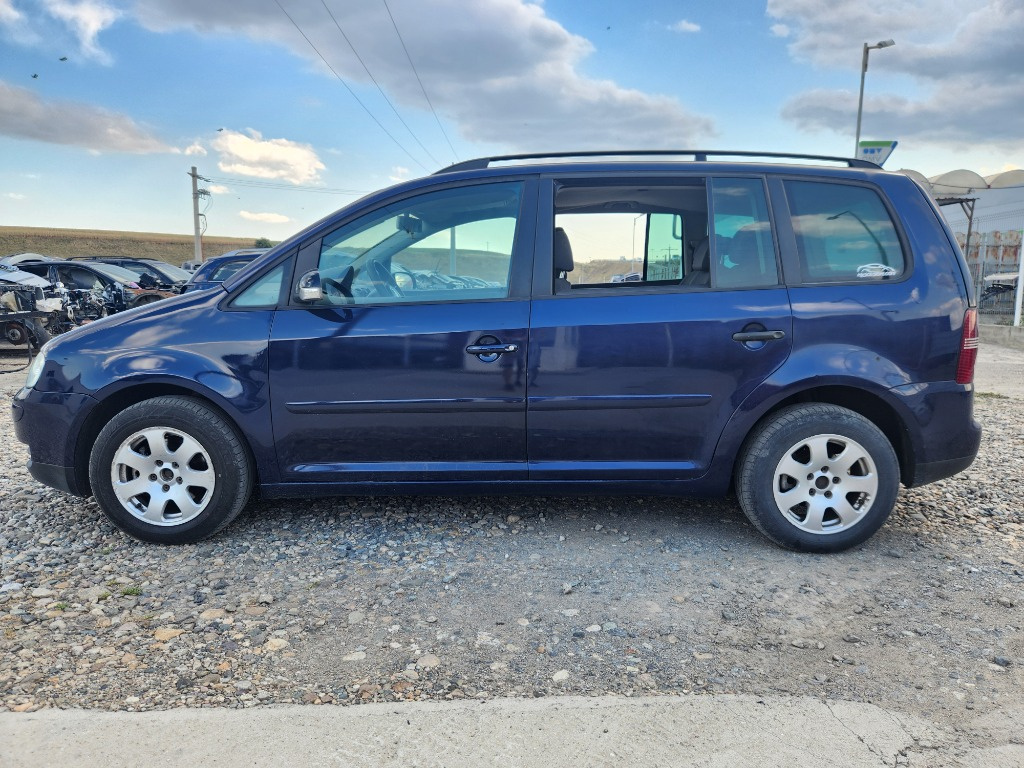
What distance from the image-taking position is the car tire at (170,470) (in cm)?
351

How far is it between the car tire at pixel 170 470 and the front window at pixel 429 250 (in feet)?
2.87

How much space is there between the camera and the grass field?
70.5 meters

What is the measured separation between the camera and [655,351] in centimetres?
344

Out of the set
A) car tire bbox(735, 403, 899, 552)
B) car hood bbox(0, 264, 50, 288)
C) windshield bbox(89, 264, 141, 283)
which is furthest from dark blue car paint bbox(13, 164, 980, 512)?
windshield bbox(89, 264, 141, 283)

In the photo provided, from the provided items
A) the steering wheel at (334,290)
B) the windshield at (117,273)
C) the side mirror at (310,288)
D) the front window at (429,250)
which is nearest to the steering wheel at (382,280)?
the front window at (429,250)

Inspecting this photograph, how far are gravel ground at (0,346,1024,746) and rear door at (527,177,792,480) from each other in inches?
19.1

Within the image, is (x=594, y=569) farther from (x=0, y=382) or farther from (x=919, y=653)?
(x=0, y=382)

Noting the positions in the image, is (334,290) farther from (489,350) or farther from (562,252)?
(562,252)

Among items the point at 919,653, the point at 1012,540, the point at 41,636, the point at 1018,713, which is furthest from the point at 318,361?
the point at 1012,540

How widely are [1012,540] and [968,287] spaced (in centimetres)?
134

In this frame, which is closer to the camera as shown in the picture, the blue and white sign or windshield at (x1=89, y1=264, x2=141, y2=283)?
windshield at (x1=89, y1=264, x2=141, y2=283)

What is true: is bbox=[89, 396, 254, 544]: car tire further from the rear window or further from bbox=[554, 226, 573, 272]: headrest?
the rear window

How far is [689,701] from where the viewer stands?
Answer: 2.32m

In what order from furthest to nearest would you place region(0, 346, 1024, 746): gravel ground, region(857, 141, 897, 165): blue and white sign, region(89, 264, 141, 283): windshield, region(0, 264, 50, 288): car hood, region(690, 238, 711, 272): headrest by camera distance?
region(857, 141, 897, 165): blue and white sign, region(89, 264, 141, 283): windshield, region(0, 264, 50, 288): car hood, region(690, 238, 711, 272): headrest, region(0, 346, 1024, 746): gravel ground
